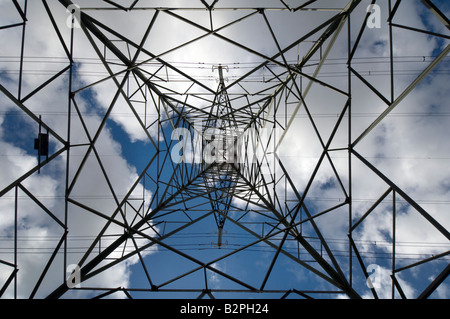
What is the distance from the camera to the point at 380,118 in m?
5.07

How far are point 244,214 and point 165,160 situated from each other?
4440mm

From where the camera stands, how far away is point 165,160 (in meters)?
10.5

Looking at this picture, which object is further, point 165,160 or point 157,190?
point 165,160
